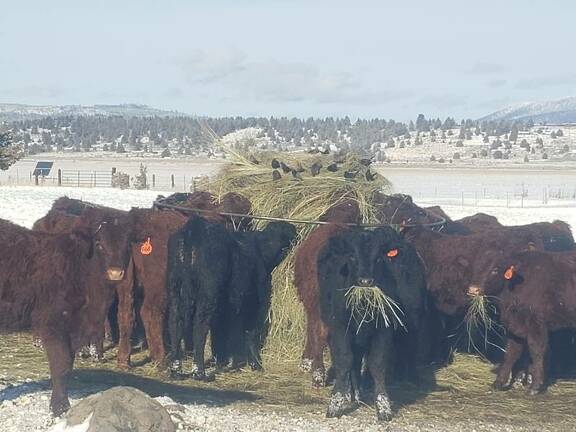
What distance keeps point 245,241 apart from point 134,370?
197 cm

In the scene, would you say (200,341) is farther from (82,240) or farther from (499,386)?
(499,386)

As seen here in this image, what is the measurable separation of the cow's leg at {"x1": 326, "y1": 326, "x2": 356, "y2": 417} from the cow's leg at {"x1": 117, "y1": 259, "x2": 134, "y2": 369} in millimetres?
2864

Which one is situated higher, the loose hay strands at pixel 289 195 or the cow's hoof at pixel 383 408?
the loose hay strands at pixel 289 195

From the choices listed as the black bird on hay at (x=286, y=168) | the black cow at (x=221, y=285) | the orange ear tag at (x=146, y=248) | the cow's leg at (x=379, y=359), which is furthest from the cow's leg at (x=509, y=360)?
the orange ear tag at (x=146, y=248)

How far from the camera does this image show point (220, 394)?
9.30 metres

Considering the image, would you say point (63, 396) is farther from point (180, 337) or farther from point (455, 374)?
point (455, 374)

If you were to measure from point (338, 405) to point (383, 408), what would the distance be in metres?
0.42

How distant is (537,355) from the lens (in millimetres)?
9820

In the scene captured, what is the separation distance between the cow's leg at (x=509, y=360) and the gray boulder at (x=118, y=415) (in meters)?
4.10

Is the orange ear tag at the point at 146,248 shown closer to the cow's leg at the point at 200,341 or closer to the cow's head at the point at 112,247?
the cow's leg at the point at 200,341

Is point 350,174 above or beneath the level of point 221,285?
above

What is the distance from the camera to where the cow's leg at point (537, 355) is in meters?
9.80

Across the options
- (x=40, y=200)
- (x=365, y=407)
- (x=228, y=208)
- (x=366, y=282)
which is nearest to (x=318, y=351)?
(x=365, y=407)

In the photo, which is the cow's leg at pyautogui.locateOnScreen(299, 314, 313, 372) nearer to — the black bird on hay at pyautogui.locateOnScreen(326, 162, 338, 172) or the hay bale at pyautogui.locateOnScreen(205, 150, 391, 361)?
the hay bale at pyautogui.locateOnScreen(205, 150, 391, 361)
